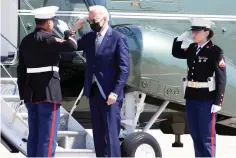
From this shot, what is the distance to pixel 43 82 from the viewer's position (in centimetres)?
647

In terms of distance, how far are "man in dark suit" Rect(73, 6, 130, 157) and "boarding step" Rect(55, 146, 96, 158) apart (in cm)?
97

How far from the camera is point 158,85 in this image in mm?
8094

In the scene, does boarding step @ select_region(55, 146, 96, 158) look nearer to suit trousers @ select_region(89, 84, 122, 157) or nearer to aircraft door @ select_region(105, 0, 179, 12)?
suit trousers @ select_region(89, 84, 122, 157)

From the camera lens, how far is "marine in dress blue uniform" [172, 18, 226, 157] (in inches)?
259

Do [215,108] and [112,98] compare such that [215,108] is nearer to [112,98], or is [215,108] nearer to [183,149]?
[112,98]

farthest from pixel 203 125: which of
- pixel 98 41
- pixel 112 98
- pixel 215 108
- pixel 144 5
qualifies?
pixel 144 5

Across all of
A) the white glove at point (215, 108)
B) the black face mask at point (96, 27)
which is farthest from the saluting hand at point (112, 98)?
the white glove at point (215, 108)

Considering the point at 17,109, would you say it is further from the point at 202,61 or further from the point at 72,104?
the point at 202,61

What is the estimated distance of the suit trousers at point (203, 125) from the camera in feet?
21.6

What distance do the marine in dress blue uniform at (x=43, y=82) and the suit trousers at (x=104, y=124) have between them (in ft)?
1.40

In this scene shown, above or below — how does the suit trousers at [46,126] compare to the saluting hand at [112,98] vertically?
below

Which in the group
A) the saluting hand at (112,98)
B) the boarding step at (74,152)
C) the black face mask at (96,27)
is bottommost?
the boarding step at (74,152)

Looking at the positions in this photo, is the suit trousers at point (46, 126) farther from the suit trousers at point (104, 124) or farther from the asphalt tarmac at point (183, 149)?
the asphalt tarmac at point (183, 149)

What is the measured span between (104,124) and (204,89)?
1073mm
